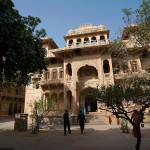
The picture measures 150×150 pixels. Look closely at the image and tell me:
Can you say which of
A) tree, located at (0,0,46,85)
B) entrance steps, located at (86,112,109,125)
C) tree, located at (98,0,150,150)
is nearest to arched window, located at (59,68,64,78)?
entrance steps, located at (86,112,109,125)

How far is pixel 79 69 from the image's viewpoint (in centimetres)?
2683

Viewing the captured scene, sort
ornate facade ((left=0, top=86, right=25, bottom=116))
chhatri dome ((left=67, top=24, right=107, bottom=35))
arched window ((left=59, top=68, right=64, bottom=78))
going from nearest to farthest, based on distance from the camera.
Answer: arched window ((left=59, top=68, right=64, bottom=78)) < chhatri dome ((left=67, top=24, right=107, bottom=35)) < ornate facade ((left=0, top=86, right=25, bottom=116))

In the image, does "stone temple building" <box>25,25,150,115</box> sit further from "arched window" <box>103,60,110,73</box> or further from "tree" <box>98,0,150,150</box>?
"tree" <box>98,0,150,150</box>

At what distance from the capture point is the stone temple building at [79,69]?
25.0m

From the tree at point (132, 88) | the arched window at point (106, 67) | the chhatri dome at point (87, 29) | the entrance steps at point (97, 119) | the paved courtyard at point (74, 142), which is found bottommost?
the paved courtyard at point (74, 142)

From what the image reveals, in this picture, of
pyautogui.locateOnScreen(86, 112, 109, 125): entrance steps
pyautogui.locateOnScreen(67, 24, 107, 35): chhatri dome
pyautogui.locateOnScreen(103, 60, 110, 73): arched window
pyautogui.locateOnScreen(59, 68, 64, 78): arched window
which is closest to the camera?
pyautogui.locateOnScreen(86, 112, 109, 125): entrance steps

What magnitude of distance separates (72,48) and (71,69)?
13.0 feet

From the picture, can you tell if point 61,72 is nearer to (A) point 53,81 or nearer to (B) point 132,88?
(A) point 53,81

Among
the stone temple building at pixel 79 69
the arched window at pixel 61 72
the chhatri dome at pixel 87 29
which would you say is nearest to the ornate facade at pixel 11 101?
the stone temple building at pixel 79 69

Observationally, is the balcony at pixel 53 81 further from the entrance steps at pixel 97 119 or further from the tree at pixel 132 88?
the tree at pixel 132 88

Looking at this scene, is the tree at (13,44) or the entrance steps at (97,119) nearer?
the tree at (13,44)

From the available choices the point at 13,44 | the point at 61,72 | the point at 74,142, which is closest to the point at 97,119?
the point at 61,72

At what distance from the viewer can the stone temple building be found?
2497 centimetres

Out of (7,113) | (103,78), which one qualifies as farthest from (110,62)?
(7,113)
